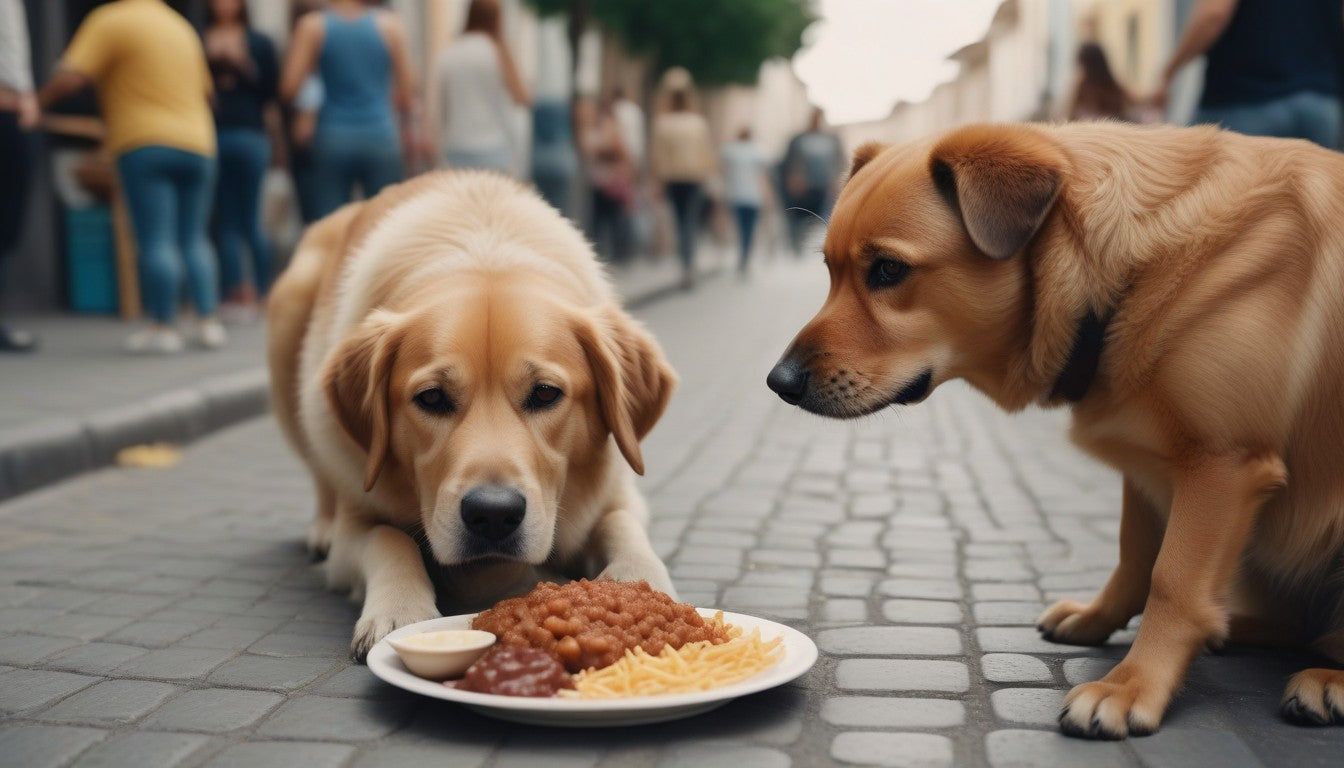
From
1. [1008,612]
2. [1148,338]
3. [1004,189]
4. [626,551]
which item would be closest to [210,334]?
[626,551]

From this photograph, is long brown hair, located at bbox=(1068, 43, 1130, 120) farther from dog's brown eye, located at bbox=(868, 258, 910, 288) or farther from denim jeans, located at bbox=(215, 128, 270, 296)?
dog's brown eye, located at bbox=(868, 258, 910, 288)

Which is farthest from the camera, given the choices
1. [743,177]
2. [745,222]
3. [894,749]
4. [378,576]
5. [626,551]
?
[745,222]

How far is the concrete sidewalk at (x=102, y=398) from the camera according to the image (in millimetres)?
6156

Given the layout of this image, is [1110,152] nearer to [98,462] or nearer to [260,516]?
[260,516]

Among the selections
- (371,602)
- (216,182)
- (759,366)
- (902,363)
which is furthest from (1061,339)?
(216,182)

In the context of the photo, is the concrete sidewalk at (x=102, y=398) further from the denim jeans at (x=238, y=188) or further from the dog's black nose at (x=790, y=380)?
the dog's black nose at (x=790, y=380)

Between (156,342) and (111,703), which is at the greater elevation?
(111,703)

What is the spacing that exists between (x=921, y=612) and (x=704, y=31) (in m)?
23.8

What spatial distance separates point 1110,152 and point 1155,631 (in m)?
1.15

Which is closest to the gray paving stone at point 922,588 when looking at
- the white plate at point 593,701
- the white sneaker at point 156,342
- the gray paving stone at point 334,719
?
the white plate at point 593,701

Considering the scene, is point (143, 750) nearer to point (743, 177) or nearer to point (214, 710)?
point (214, 710)

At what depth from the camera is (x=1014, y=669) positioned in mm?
3469

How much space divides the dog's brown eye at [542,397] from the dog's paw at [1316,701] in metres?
1.95

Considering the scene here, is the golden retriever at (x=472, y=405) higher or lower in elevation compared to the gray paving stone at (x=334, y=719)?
higher
